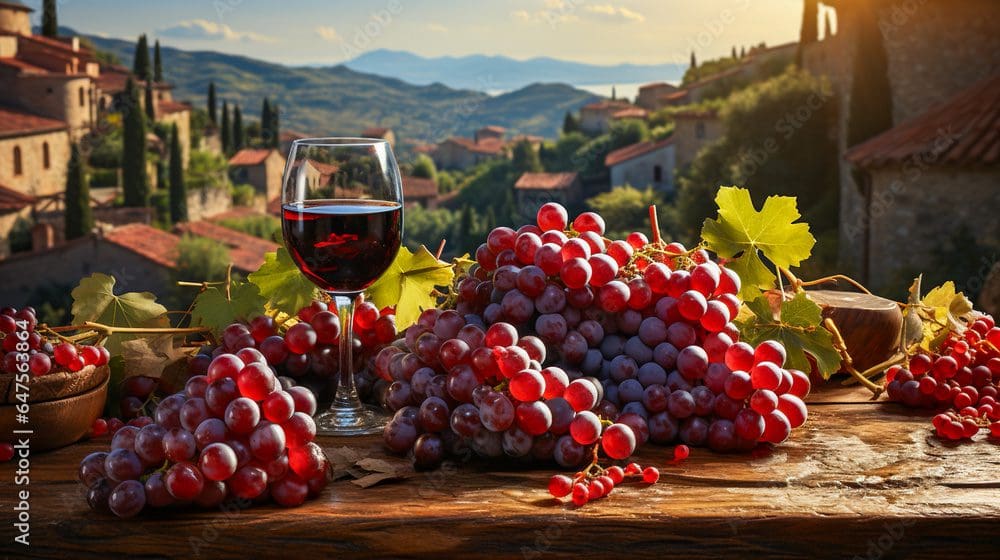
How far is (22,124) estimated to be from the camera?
3288 cm

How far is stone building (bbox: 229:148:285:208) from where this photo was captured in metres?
46.2

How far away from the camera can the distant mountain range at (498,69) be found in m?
80.0

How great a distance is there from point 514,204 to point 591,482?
5012 centimetres

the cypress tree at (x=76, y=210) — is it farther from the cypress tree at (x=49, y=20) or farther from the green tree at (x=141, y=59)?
the cypress tree at (x=49, y=20)

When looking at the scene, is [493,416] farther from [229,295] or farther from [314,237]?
[229,295]

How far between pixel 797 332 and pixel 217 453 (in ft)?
2.45

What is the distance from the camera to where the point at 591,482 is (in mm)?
1039

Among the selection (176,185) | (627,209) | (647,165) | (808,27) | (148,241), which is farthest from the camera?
(647,165)

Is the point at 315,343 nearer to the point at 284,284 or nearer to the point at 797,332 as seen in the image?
the point at 284,284

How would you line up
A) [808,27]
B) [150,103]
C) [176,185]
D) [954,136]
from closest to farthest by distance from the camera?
[954,136] < [808,27] < [176,185] < [150,103]

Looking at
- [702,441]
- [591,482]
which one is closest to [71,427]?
[591,482]

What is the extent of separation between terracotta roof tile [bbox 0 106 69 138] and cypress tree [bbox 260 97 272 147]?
14.0 m

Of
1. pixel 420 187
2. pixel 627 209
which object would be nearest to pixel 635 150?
pixel 627 209

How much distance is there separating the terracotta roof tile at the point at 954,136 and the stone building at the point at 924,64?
0.79 ft
